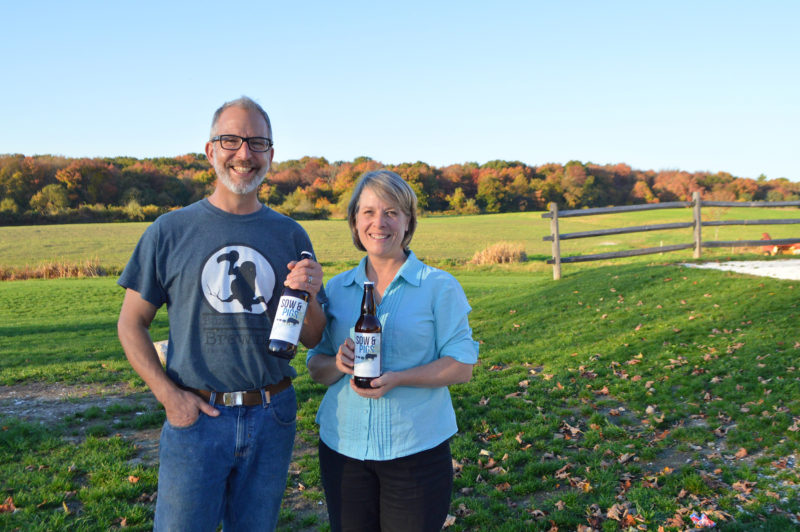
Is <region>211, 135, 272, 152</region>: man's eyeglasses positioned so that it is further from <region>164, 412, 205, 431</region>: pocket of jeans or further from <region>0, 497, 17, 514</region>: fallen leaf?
<region>0, 497, 17, 514</region>: fallen leaf

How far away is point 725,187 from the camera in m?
64.6

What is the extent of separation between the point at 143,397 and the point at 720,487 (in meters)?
7.74

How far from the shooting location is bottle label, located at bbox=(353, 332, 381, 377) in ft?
7.63

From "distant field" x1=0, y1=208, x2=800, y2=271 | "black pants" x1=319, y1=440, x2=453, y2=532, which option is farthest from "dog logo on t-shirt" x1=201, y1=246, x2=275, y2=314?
"distant field" x1=0, y1=208, x2=800, y2=271

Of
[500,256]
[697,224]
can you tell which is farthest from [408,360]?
[500,256]

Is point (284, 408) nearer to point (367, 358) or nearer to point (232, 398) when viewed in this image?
point (232, 398)

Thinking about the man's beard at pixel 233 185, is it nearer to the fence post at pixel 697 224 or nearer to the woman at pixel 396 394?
the woman at pixel 396 394

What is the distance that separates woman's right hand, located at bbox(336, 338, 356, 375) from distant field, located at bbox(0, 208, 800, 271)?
2790cm

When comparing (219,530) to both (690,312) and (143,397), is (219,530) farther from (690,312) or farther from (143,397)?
(690,312)

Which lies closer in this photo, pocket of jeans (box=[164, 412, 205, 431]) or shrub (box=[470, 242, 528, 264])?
pocket of jeans (box=[164, 412, 205, 431])

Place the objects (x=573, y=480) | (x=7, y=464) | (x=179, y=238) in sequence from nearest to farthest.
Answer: (x=179, y=238) < (x=573, y=480) < (x=7, y=464)

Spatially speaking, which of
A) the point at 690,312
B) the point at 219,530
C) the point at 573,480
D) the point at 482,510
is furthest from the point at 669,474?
the point at 690,312

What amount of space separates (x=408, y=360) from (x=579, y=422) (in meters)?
5.16

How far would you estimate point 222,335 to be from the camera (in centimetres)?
248
